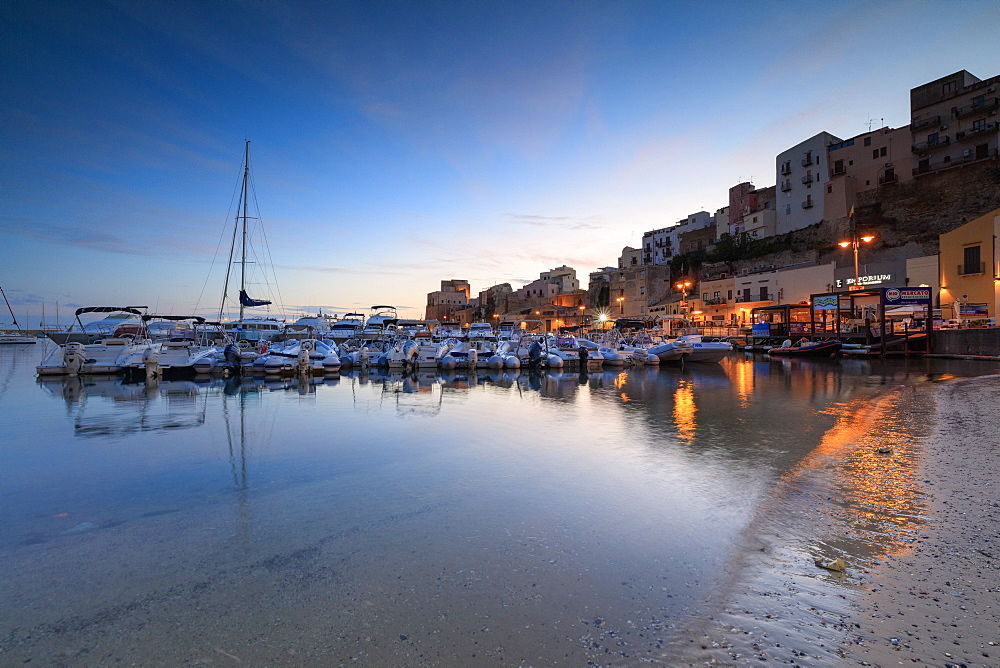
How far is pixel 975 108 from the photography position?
43500 millimetres

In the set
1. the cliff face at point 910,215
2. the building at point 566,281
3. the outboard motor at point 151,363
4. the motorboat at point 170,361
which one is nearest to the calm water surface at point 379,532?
the outboard motor at point 151,363

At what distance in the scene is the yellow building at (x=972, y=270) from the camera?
2905 centimetres

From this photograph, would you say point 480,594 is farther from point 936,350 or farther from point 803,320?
point 803,320

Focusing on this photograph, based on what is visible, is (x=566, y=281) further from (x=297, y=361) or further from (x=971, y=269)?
(x=297, y=361)

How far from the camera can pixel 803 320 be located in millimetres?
47531

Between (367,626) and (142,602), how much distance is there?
6.10 feet

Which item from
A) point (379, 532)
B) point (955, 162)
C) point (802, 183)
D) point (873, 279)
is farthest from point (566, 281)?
point (379, 532)

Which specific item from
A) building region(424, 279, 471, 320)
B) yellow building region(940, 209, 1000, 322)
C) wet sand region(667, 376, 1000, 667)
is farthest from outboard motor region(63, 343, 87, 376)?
building region(424, 279, 471, 320)

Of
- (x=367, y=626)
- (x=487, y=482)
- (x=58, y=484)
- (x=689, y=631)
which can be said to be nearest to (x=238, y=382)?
(x=58, y=484)

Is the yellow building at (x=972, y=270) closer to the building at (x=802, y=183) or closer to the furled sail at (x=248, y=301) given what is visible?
the building at (x=802, y=183)

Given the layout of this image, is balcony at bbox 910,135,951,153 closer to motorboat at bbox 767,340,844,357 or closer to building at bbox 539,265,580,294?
motorboat at bbox 767,340,844,357

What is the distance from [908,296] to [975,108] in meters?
30.3

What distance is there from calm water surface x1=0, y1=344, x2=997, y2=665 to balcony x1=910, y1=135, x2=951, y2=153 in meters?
50.7

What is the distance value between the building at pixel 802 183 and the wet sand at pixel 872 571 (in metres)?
56.9
